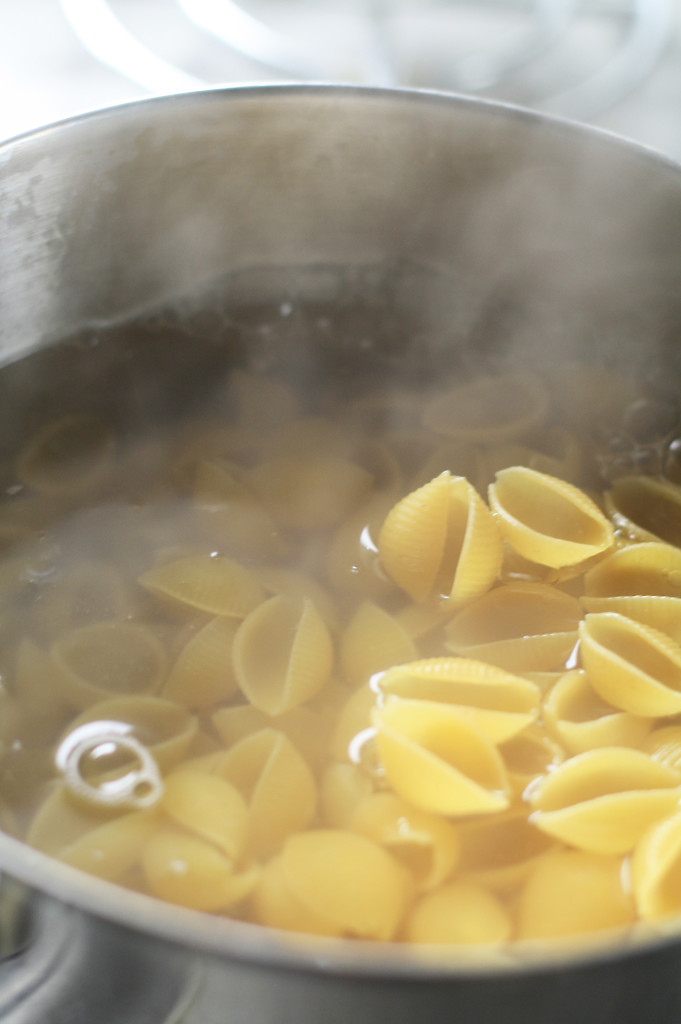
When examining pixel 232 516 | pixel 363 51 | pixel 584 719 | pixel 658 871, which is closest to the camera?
pixel 658 871

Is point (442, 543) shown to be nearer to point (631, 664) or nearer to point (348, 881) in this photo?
point (631, 664)

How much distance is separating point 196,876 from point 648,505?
793 mm

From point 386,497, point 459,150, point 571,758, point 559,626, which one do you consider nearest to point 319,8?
point 459,150

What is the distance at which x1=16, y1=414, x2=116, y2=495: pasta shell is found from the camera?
1278 mm

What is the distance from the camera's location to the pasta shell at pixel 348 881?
775mm

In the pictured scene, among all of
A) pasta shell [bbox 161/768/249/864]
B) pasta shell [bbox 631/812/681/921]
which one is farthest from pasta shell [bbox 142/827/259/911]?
pasta shell [bbox 631/812/681/921]

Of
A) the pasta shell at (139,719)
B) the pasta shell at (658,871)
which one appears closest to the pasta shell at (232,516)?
the pasta shell at (139,719)

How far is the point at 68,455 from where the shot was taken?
131cm

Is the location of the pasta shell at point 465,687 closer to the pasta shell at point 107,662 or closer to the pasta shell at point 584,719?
the pasta shell at point 584,719

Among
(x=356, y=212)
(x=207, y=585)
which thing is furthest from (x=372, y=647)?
(x=356, y=212)

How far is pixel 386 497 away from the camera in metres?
1.26

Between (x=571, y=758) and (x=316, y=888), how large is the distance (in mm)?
300

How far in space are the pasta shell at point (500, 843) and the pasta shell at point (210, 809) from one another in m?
0.21

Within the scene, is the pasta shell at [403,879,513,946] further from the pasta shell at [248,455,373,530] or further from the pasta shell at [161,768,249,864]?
the pasta shell at [248,455,373,530]
